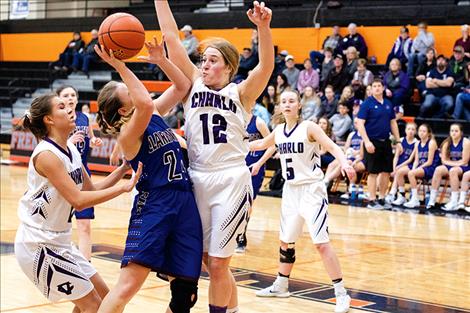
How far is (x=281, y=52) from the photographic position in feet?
57.5

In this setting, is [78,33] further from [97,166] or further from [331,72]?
[331,72]

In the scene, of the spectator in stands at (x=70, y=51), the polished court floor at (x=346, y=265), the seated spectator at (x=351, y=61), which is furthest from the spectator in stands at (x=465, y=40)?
the spectator in stands at (x=70, y=51)

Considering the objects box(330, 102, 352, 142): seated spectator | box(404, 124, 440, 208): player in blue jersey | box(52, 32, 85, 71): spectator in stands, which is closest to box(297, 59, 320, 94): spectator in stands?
box(330, 102, 352, 142): seated spectator

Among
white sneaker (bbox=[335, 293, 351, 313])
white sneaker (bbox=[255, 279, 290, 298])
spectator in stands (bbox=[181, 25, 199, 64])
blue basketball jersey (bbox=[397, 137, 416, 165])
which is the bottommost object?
white sneaker (bbox=[255, 279, 290, 298])

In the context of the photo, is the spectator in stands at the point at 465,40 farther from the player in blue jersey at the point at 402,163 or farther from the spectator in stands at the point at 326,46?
the spectator in stands at the point at 326,46

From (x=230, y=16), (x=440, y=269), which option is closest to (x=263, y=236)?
(x=440, y=269)

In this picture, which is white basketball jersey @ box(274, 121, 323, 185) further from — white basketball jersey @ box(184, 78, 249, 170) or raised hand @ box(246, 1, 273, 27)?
raised hand @ box(246, 1, 273, 27)

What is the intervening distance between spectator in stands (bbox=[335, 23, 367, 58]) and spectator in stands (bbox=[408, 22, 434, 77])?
1.24 m

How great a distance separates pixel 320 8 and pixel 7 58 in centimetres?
1208

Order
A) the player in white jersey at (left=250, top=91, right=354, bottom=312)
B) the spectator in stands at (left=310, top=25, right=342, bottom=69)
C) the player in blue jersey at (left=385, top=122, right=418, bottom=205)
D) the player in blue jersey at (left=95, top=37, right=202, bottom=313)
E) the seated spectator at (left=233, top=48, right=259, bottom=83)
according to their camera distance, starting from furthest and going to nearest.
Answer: the seated spectator at (left=233, top=48, right=259, bottom=83)
the spectator in stands at (left=310, top=25, right=342, bottom=69)
the player in blue jersey at (left=385, top=122, right=418, bottom=205)
the player in white jersey at (left=250, top=91, right=354, bottom=312)
the player in blue jersey at (left=95, top=37, right=202, bottom=313)

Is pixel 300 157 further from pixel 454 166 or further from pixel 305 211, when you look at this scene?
pixel 454 166

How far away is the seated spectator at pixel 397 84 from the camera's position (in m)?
14.5

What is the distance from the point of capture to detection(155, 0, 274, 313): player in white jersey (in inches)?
172

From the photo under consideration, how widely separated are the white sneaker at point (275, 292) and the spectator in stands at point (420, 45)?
939 cm
